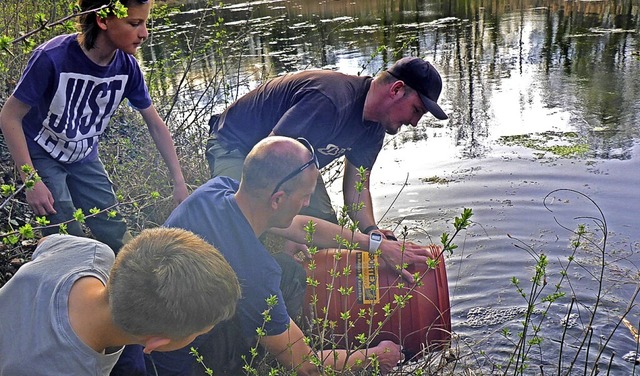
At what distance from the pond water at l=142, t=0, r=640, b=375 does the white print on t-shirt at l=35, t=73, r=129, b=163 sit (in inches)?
68.2

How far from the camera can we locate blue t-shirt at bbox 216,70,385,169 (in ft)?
10.7

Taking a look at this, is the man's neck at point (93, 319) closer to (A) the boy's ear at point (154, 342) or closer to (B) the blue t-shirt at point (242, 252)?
(A) the boy's ear at point (154, 342)

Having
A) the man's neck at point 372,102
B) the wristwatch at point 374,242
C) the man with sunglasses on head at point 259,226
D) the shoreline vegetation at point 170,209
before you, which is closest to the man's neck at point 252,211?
the man with sunglasses on head at point 259,226

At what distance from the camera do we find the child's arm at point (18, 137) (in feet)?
8.84

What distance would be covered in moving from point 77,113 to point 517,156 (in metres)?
5.21

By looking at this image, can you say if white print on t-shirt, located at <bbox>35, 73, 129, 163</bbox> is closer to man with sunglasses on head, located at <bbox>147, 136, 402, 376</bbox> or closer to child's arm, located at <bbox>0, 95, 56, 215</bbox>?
child's arm, located at <bbox>0, 95, 56, 215</bbox>

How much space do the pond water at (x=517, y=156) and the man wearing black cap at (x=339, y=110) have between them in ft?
1.43

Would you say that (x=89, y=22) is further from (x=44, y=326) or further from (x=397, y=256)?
(x=397, y=256)

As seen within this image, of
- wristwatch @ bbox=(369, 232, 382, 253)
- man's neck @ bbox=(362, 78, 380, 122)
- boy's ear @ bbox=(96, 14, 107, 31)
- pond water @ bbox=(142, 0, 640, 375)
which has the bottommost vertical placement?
pond water @ bbox=(142, 0, 640, 375)

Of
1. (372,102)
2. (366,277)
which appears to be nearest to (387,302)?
(366,277)

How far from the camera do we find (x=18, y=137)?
8.86 feet

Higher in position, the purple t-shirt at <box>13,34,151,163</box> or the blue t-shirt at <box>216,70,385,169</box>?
the purple t-shirt at <box>13,34,151,163</box>

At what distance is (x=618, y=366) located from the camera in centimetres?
369

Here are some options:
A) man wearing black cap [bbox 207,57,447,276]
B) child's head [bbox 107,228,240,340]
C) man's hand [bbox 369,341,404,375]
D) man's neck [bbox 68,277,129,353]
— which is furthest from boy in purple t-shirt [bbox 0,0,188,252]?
man's hand [bbox 369,341,404,375]
